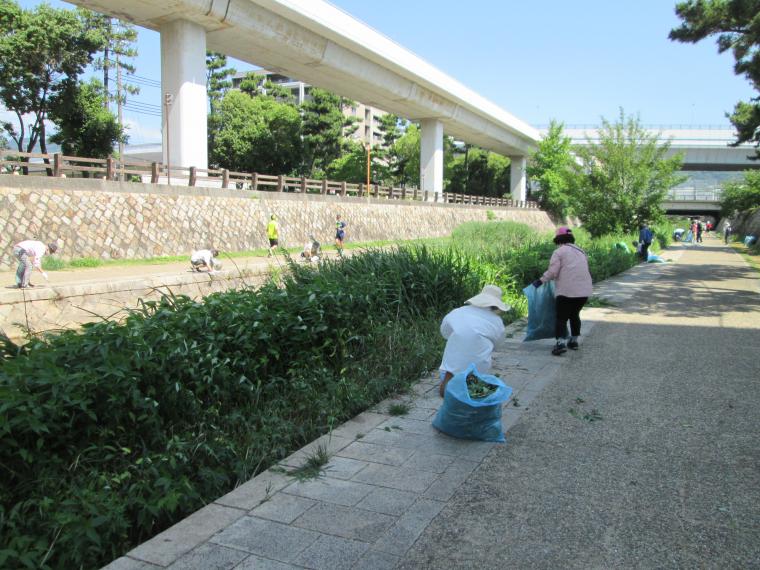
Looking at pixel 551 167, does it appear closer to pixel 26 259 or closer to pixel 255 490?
pixel 26 259

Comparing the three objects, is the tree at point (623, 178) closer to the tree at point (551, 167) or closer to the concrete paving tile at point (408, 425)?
the concrete paving tile at point (408, 425)

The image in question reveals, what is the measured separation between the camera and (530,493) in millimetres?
3414

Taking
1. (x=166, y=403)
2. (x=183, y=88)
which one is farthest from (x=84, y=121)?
(x=166, y=403)

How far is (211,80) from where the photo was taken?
5175cm

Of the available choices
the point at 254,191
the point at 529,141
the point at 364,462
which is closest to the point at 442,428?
the point at 364,462

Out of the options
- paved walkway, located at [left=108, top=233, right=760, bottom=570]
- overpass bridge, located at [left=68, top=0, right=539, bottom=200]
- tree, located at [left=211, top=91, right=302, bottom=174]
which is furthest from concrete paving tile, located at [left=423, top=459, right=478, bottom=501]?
tree, located at [left=211, top=91, right=302, bottom=174]

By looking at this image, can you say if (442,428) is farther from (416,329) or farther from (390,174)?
(390,174)

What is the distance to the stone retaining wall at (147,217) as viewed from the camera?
52.3 ft

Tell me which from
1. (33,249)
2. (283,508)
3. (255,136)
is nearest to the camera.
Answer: (283,508)

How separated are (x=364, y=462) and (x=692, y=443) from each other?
2423mm

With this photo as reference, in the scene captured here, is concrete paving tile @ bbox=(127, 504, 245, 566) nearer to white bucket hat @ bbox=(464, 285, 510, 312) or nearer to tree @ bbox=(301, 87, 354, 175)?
white bucket hat @ bbox=(464, 285, 510, 312)

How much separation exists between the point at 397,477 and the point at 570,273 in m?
4.27

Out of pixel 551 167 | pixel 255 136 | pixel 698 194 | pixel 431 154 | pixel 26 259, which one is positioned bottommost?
pixel 26 259

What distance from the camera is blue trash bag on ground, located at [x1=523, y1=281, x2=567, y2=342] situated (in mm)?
7402
